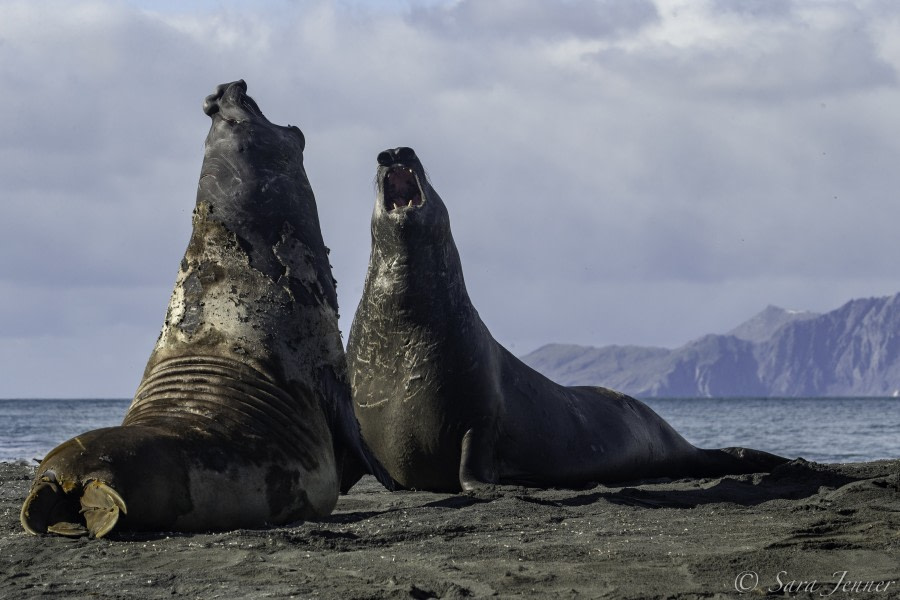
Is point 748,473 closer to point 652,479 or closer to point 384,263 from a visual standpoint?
point 652,479

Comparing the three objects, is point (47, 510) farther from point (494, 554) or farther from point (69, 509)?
point (494, 554)

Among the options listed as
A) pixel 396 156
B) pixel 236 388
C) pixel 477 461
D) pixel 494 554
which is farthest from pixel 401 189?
pixel 494 554

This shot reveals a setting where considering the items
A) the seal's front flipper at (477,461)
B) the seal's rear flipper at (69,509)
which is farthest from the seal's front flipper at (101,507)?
the seal's front flipper at (477,461)

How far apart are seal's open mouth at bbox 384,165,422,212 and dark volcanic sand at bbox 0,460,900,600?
115 inches

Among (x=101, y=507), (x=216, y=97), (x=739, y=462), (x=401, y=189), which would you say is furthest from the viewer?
(x=739, y=462)

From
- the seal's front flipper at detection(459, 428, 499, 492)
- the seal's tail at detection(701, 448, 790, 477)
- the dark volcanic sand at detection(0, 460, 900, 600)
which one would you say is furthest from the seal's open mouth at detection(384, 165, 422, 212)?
the seal's tail at detection(701, 448, 790, 477)

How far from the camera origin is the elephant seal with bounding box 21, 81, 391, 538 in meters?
6.34

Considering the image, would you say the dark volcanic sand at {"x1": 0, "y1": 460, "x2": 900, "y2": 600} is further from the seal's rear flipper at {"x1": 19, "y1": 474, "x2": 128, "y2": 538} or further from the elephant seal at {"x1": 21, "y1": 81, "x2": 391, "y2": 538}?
the elephant seal at {"x1": 21, "y1": 81, "x2": 391, "y2": 538}

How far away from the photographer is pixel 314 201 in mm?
8195

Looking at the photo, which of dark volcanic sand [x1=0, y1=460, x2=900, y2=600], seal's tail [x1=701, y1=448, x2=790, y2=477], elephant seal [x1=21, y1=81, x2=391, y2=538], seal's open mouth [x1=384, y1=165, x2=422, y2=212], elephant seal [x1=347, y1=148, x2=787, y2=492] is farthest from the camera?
seal's tail [x1=701, y1=448, x2=790, y2=477]

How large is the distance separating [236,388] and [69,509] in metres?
1.21

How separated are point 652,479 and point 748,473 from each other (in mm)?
877

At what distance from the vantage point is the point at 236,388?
7.25 metres

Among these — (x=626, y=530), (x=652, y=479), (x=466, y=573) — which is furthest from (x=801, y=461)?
(x=466, y=573)
